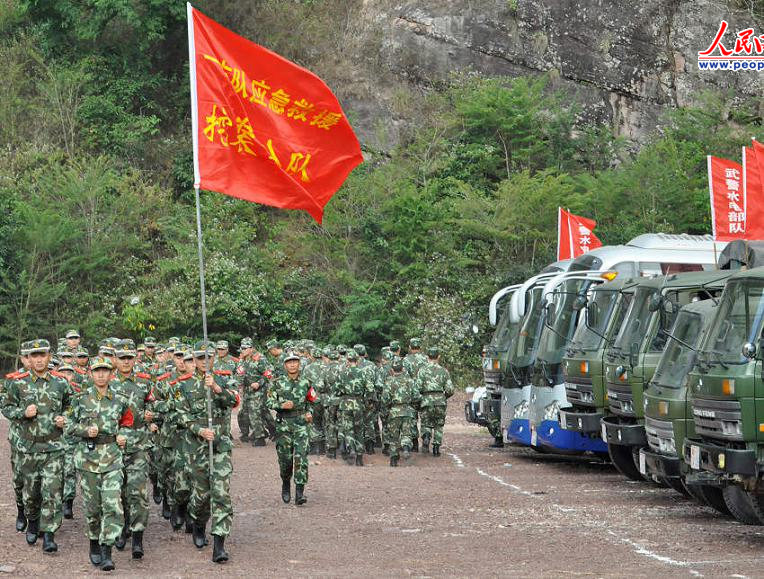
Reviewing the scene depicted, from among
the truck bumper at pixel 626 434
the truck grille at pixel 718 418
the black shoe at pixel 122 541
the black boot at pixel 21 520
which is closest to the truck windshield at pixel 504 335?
the truck bumper at pixel 626 434

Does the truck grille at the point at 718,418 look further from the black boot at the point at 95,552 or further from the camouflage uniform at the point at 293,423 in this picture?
the black boot at the point at 95,552

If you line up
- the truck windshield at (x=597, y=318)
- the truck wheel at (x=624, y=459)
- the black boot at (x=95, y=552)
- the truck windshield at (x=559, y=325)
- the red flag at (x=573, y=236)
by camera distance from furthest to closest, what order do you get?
the red flag at (x=573, y=236)
the truck windshield at (x=559, y=325)
the truck windshield at (x=597, y=318)
the truck wheel at (x=624, y=459)
the black boot at (x=95, y=552)

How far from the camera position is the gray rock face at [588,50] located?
47250mm

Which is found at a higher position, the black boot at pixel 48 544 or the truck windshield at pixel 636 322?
the truck windshield at pixel 636 322

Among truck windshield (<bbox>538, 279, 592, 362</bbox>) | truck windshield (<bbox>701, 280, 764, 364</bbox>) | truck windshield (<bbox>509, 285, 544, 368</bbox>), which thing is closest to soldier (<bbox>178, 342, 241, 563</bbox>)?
truck windshield (<bbox>701, 280, 764, 364</bbox>)

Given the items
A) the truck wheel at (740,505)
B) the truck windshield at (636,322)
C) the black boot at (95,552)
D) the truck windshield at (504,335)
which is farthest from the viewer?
the truck windshield at (504,335)

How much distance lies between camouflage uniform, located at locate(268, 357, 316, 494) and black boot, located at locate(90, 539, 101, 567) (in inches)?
154

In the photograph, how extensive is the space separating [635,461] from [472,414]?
8.25 meters

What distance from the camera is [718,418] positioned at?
11500 mm

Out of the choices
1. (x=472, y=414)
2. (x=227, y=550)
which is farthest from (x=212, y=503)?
(x=472, y=414)

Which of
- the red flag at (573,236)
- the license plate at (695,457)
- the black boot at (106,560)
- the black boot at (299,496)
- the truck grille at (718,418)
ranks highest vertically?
the red flag at (573,236)

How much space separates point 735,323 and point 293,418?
543 centimetres

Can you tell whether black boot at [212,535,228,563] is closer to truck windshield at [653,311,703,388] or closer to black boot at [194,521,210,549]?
black boot at [194,521,210,549]

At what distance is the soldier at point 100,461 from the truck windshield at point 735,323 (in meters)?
5.75
